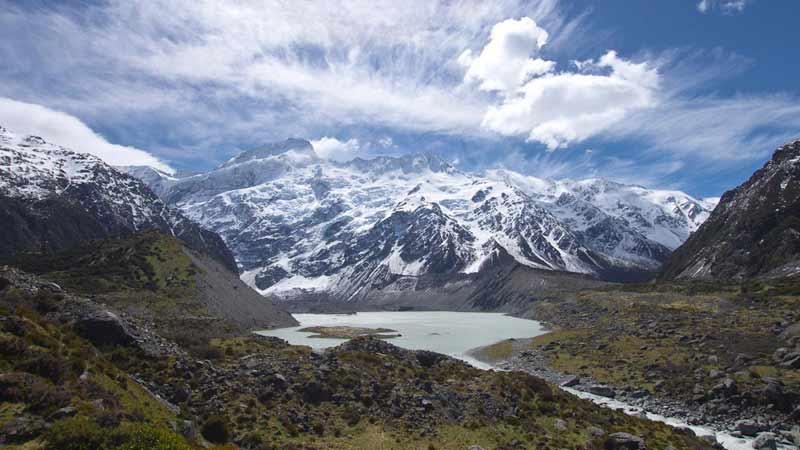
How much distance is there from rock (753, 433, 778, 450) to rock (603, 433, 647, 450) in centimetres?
1508

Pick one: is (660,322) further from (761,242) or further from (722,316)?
(761,242)

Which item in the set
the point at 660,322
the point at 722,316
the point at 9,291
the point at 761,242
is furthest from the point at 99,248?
the point at 761,242

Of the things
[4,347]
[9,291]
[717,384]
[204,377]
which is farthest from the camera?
[717,384]

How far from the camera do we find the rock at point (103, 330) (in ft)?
122

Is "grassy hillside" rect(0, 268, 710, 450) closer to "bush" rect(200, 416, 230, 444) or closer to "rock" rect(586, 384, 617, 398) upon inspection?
"bush" rect(200, 416, 230, 444)

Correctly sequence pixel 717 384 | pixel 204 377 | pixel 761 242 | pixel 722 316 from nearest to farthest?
pixel 204 377, pixel 717 384, pixel 722 316, pixel 761 242

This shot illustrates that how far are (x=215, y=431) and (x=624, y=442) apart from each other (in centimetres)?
2786

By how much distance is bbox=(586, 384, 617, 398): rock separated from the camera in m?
66.7

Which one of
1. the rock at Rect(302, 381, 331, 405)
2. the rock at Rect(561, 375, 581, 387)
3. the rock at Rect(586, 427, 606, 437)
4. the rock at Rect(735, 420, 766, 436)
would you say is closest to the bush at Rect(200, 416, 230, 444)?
the rock at Rect(302, 381, 331, 405)

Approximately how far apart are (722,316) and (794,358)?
37.5 meters

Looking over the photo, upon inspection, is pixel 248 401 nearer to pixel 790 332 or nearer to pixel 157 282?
pixel 790 332

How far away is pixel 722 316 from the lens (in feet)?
318

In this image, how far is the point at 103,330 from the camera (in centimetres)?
3772

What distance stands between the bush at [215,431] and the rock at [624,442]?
2609 centimetres
